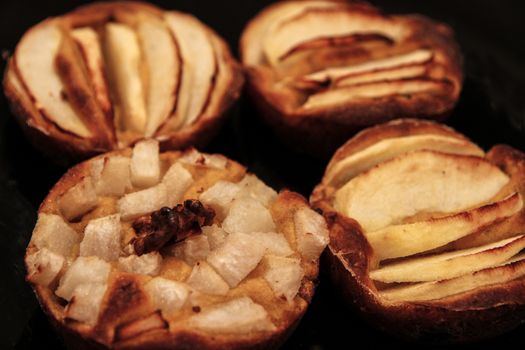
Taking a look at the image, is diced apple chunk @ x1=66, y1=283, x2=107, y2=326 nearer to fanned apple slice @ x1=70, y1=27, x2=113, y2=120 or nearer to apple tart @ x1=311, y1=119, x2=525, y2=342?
apple tart @ x1=311, y1=119, x2=525, y2=342

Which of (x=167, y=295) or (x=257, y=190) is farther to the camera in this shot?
(x=257, y=190)

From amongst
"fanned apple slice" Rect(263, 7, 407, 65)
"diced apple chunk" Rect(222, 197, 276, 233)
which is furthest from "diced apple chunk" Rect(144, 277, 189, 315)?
"fanned apple slice" Rect(263, 7, 407, 65)

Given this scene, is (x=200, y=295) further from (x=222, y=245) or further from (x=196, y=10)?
(x=196, y=10)

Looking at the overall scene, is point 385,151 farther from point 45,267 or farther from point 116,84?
point 45,267

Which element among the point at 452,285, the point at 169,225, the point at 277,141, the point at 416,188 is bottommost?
the point at 277,141

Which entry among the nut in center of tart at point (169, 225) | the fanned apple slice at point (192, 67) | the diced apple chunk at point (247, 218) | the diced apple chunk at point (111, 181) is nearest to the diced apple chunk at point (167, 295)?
the nut in center of tart at point (169, 225)

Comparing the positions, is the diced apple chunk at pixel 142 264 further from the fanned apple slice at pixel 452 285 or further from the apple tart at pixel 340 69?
the apple tart at pixel 340 69

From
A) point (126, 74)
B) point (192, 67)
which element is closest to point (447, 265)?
point (192, 67)
